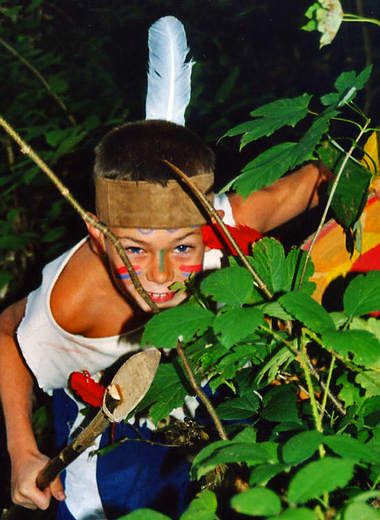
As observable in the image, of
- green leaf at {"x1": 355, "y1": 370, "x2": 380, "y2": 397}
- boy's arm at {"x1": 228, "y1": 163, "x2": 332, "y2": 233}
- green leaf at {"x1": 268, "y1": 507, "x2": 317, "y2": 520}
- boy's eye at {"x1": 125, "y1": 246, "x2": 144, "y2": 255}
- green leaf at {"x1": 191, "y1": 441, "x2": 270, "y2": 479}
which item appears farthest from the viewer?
boy's arm at {"x1": 228, "y1": 163, "x2": 332, "y2": 233}

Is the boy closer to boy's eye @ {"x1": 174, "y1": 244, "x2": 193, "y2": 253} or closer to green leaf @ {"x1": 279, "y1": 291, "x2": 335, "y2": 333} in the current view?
boy's eye @ {"x1": 174, "y1": 244, "x2": 193, "y2": 253}

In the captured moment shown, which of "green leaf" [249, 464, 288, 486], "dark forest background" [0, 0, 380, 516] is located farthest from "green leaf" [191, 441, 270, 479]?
"dark forest background" [0, 0, 380, 516]

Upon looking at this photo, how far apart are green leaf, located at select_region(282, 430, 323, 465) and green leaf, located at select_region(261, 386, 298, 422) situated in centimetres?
17

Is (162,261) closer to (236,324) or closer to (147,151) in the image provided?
(147,151)

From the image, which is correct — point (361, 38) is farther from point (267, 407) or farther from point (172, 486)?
point (267, 407)

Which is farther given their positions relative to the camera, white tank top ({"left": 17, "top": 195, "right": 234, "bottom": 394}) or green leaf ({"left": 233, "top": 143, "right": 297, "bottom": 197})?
white tank top ({"left": 17, "top": 195, "right": 234, "bottom": 394})

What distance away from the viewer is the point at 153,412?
0.94 meters

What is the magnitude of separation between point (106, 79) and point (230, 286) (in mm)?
2757

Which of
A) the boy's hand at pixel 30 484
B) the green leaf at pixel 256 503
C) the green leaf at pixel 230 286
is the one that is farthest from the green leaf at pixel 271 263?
the boy's hand at pixel 30 484

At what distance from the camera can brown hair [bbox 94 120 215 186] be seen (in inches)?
55.2

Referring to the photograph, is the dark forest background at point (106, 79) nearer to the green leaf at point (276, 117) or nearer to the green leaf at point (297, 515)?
the green leaf at point (276, 117)

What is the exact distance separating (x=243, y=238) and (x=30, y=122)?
7.37 ft

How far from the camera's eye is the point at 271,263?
2.99ft

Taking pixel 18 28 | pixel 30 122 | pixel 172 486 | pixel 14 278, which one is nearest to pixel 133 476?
pixel 172 486
